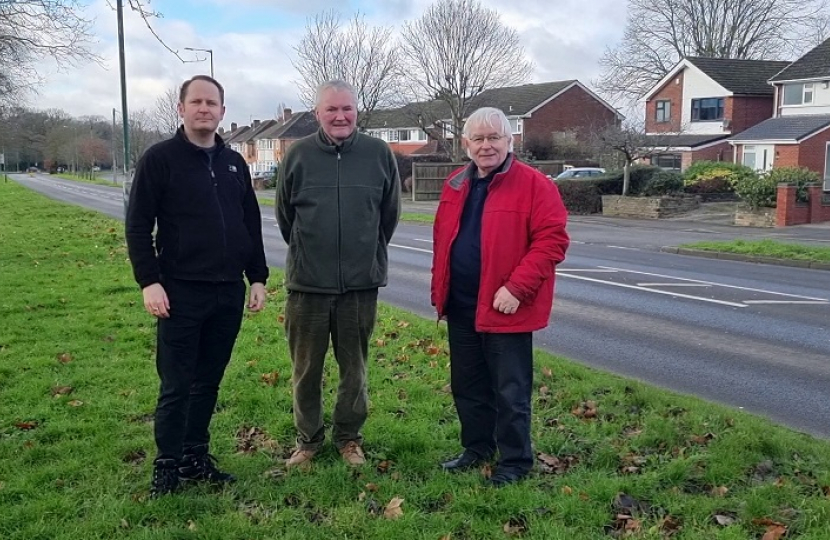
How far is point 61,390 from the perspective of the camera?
606 cm

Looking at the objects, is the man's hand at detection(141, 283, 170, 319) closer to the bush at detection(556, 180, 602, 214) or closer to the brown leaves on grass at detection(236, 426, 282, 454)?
the brown leaves on grass at detection(236, 426, 282, 454)

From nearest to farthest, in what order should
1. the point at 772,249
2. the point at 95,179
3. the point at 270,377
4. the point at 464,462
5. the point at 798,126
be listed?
the point at 464,462 → the point at 270,377 → the point at 772,249 → the point at 798,126 → the point at 95,179

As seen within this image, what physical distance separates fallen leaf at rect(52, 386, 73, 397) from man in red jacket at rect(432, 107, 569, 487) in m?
3.18

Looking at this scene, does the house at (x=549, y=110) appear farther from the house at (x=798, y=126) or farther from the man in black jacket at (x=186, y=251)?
the man in black jacket at (x=186, y=251)

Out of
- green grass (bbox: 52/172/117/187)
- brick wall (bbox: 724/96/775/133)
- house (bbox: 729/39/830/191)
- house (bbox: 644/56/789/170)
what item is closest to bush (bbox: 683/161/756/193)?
house (bbox: 729/39/830/191)

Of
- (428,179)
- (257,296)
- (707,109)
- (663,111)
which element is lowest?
(257,296)

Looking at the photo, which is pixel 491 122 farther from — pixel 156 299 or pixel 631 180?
pixel 631 180

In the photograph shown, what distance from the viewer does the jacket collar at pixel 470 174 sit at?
4281 mm

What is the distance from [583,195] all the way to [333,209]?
2826 cm

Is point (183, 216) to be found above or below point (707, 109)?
below

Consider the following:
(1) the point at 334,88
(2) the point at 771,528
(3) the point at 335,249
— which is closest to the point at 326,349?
(3) the point at 335,249

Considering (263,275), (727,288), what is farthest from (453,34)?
(263,275)

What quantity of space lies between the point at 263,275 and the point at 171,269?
62 cm

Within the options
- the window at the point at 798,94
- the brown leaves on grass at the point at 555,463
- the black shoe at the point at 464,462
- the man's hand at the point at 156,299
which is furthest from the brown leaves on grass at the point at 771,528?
the window at the point at 798,94
